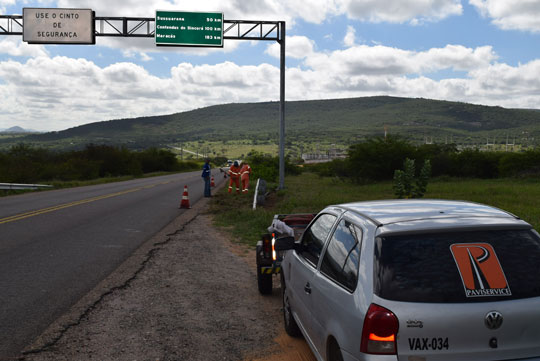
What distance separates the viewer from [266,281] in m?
7.14

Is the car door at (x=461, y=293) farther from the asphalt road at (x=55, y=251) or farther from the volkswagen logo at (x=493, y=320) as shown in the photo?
the asphalt road at (x=55, y=251)

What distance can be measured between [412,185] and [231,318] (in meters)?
14.7

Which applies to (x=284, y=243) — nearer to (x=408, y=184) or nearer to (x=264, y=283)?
(x=264, y=283)

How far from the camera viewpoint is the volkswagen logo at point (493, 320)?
9.87 feet

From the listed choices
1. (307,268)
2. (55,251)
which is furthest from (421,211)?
(55,251)

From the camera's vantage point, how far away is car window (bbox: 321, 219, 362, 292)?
349 cm

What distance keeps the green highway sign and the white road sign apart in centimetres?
308

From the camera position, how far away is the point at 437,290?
3.08 meters

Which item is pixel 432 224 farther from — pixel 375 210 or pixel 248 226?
pixel 248 226

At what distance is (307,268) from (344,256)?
3.11 feet

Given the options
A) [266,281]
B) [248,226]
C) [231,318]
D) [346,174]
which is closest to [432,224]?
[231,318]

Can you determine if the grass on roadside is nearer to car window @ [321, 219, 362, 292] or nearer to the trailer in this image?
the trailer

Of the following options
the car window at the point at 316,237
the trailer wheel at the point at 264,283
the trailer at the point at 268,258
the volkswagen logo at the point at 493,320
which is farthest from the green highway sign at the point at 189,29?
the volkswagen logo at the point at 493,320

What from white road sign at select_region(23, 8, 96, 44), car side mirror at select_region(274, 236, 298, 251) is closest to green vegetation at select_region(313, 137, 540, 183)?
white road sign at select_region(23, 8, 96, 44)
